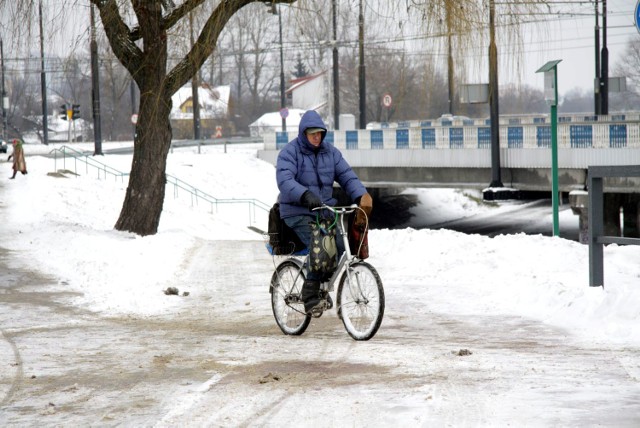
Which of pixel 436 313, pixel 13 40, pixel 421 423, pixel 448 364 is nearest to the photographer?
pixel 421 423

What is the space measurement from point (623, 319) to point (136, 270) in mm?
7493

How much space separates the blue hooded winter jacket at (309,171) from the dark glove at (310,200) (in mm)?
125

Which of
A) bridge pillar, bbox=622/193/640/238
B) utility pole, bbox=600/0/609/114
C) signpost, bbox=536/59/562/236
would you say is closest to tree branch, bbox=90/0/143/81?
signpost, bbox=536/59/562/236

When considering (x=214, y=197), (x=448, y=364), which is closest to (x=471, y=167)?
(x=214, y=197)

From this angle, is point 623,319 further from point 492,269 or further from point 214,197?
point 214,197

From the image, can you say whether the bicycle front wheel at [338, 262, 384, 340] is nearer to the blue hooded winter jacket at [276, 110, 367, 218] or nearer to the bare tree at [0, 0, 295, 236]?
the blue hooded winter jacket at [276, 110, 367, 218]

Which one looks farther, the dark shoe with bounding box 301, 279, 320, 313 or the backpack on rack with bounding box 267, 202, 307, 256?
the backpack on rack with bounding box 267, 202, 307, 256

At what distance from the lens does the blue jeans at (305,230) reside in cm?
858

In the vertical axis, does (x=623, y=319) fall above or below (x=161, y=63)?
below

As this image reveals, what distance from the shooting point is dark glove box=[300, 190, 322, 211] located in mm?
8172

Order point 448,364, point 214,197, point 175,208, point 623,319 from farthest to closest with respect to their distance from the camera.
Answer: point 214,197
point 175,208
point 623,319
point 448,364

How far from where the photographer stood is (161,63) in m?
17.8

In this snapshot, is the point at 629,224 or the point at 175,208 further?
the point at 629,224

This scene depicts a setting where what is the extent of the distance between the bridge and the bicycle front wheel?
1476 centimetres
